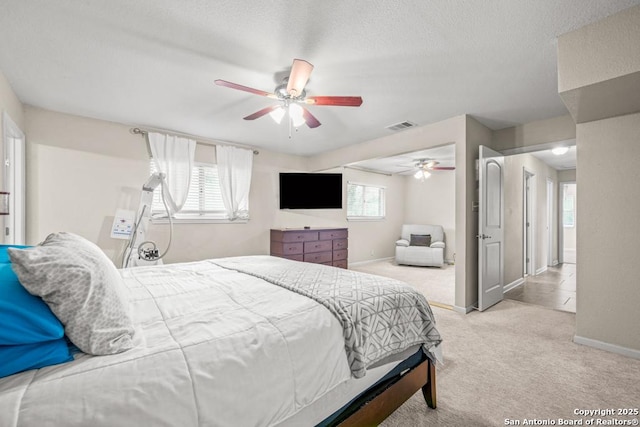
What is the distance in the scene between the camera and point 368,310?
1396mm

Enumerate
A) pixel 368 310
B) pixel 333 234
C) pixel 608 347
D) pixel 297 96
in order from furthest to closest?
1. pixel 333 234
2. pixel 608 347
3. pixel 297 96
4. pixel 368 310

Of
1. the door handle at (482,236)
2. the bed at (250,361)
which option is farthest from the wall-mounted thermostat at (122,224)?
the door handle at (482,236)

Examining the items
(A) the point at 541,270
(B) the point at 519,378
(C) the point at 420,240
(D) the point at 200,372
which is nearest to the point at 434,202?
(C) the point at 420,240

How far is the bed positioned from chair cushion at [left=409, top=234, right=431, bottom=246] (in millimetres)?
5291

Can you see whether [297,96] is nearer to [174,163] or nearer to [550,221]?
[174,163]

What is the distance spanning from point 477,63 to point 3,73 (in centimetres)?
394

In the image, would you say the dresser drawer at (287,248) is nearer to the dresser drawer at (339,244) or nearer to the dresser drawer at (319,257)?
the dresser drawer at (319,257)

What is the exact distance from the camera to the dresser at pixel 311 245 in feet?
15.7

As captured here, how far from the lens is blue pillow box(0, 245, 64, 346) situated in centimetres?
76

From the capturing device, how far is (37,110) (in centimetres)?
318

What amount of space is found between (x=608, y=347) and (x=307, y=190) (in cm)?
413

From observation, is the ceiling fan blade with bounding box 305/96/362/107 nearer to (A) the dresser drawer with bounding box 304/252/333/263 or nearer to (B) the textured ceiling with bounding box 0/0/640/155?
(B) the textured ceiling with bounding box 0/0/640/155

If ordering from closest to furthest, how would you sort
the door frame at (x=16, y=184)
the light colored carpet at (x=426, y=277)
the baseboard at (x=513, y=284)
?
the door frame at (x=16, y=184), the light colored carpet at (x=426, y=277), the baseboard at (x=513, y=284)

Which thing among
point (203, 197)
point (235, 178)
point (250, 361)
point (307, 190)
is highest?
point (235, 178)
